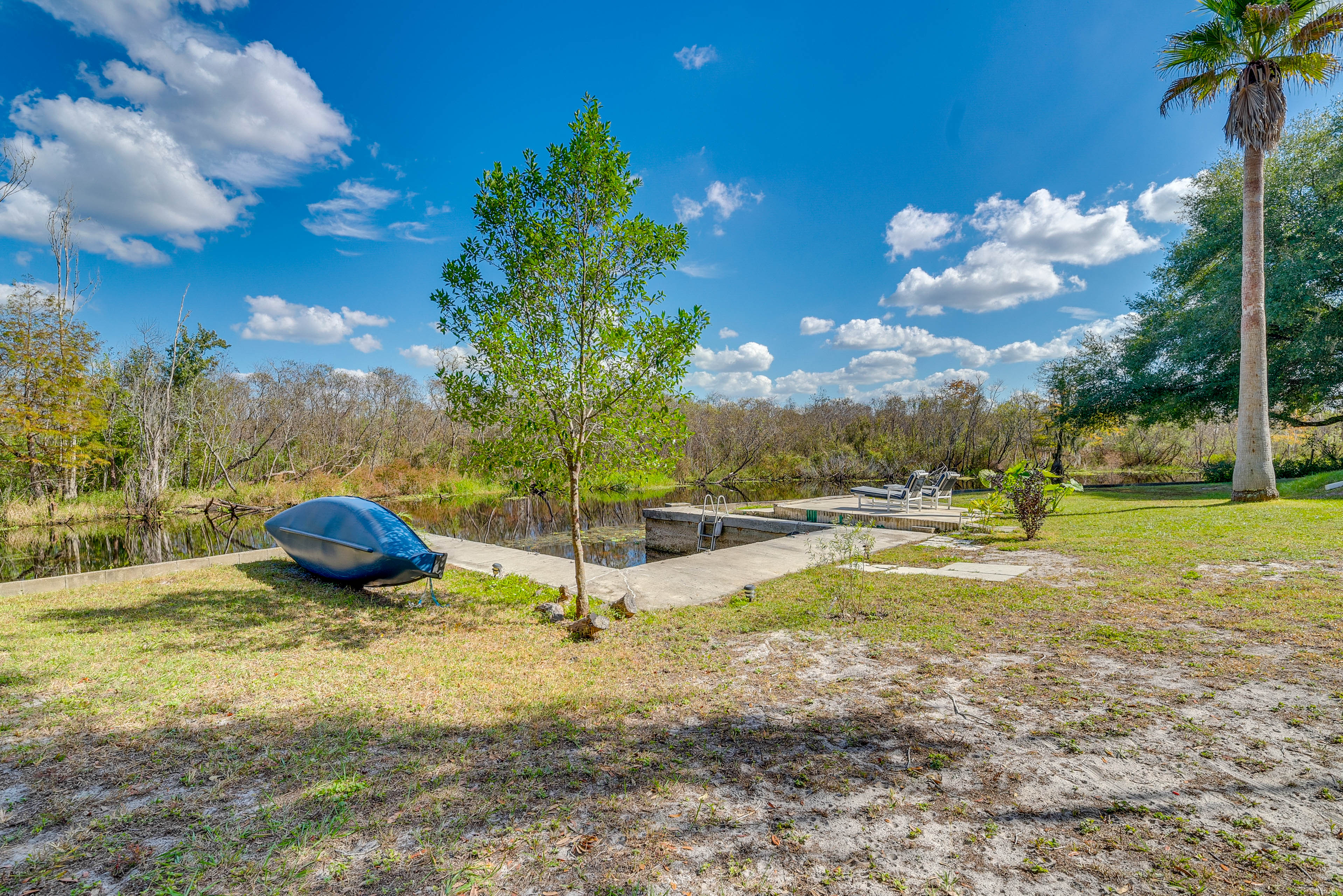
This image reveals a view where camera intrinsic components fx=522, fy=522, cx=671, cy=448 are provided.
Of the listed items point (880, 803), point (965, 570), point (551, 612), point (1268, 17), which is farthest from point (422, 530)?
point (1268, 17)

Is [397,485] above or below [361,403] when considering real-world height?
below

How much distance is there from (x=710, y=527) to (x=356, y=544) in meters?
8.42

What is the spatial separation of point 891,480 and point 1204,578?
23816 millimetres

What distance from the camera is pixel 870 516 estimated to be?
A: 11.3 metres

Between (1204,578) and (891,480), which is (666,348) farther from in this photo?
(891,480)

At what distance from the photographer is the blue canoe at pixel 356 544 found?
6316 millimetres

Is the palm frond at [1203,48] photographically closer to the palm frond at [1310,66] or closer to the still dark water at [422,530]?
the palm frond at [1310,66]

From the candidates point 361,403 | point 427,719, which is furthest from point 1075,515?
point 361,403

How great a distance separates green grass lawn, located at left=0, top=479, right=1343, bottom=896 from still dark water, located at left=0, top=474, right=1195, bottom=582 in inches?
93.1

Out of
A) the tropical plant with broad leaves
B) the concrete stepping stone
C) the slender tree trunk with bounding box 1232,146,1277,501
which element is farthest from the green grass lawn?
the slender tree trunk with bounding box 1232,146,1277,501

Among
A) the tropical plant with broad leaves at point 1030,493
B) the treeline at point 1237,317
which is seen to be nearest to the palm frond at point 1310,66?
the treeline at point 1237,317

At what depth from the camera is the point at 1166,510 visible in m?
10.6

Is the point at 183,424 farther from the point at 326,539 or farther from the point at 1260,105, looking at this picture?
the point at 1260,105

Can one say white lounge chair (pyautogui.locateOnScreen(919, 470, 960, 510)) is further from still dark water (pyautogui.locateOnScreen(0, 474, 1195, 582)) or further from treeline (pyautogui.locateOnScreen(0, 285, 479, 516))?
treeline (pyautogui.locateOnScreen(0, 285, 479, 516))
